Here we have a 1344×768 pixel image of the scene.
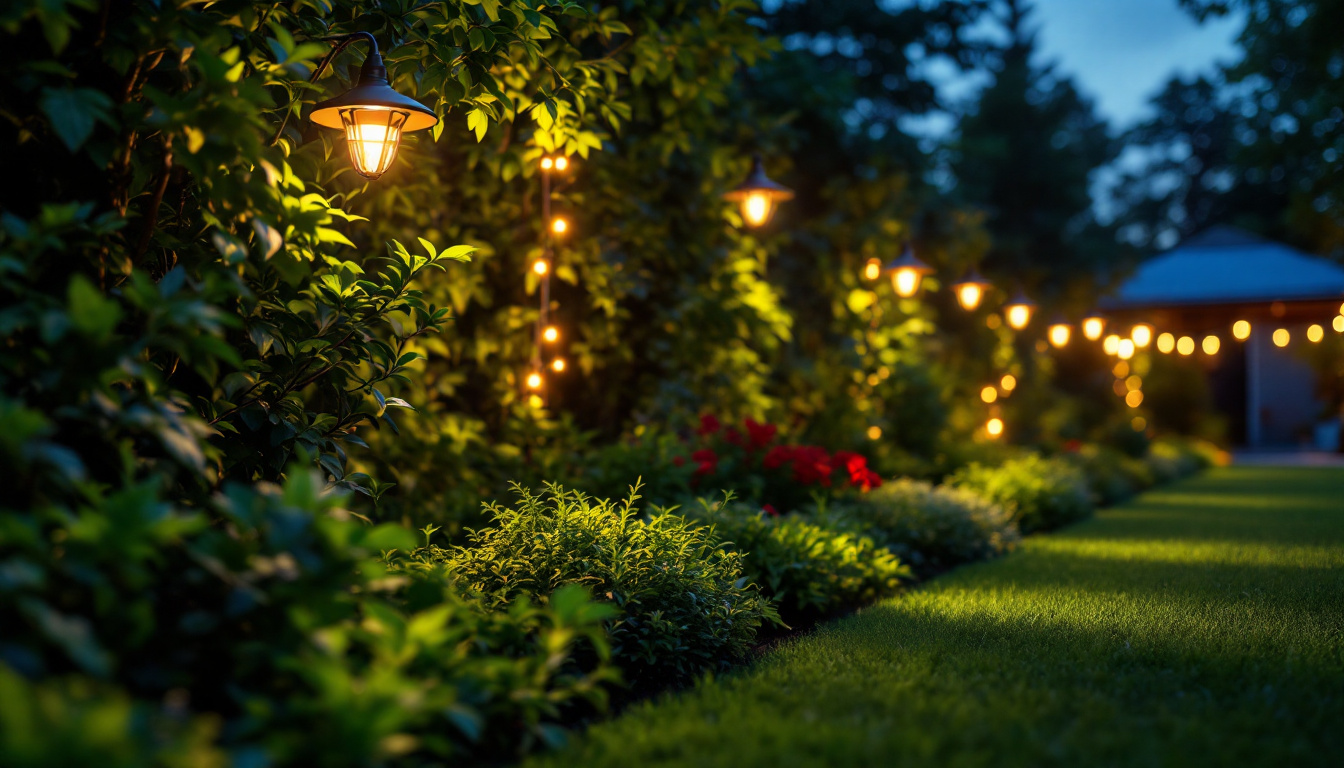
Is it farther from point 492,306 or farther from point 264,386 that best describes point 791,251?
point 264,386

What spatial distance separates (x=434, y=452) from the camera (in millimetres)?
5109

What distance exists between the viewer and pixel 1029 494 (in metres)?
8.37

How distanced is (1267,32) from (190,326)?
61.2ft

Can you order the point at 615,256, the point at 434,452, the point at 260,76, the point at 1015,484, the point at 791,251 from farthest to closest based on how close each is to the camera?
1. the point at 791,251
2. the point at 1015,484
3. the point at 615,256
4. the point at 434,452
5. the point at 260,76

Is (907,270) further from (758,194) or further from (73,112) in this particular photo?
(73,112)

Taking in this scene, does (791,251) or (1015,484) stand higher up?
(791,251)

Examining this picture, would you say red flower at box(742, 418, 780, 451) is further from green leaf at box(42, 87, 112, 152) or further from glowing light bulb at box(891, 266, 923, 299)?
green leaf at box(42, 87, 112, 152)

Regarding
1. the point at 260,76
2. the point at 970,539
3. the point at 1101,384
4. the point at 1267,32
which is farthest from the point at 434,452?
the point at 1101,384

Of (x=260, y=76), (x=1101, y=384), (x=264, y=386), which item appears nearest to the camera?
(x=260, y=76)

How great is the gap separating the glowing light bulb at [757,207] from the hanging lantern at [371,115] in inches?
137

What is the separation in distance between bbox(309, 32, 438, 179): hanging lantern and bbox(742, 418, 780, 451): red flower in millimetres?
3420

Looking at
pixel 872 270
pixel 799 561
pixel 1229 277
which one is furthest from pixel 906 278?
pixel 1229 277

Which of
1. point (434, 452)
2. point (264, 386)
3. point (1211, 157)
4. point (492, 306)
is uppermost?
point (1211, 157)

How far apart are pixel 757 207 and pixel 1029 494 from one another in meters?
4.15
